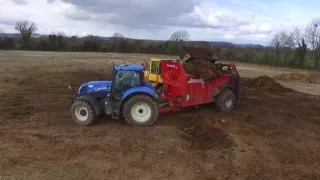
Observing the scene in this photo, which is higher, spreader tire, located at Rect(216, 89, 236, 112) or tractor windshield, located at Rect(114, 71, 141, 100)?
tractor windshield, located at Rect(114, 71, 141, 100)

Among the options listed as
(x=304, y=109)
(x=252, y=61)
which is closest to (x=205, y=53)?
(x=304, y=109)

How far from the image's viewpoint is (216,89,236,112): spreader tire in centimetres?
1289

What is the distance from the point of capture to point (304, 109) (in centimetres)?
1434

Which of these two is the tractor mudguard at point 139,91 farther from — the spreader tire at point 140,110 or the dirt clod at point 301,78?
the dirt clod at point 301,78

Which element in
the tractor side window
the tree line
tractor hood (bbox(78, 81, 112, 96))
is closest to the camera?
tractor hood (bbox(78, 81, 112, 96))

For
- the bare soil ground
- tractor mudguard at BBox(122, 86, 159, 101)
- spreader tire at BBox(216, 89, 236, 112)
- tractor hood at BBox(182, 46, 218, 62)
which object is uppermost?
tractor hood at BBox(182, 46, 218, 62)

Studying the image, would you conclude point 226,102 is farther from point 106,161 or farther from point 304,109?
point 106,161

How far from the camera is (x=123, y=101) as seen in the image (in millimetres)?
10227

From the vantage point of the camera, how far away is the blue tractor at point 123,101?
33.4 ft

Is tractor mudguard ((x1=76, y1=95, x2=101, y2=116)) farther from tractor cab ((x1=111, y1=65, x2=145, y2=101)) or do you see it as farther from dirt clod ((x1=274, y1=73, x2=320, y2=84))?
dirt clod ((x1=274, y1=73, x2=320, y2=84))

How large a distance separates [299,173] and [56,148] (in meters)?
5.19

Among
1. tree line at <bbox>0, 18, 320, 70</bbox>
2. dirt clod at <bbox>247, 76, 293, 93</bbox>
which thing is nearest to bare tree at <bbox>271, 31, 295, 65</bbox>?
tree line at <bbox>0, 18, 320, 70</bbox>

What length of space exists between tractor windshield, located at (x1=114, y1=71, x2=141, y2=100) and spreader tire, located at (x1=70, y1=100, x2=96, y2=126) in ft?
2.62

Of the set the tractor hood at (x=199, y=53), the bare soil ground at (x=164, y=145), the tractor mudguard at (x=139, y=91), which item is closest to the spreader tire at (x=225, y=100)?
the bare soil ground at (x=164, y=145)
